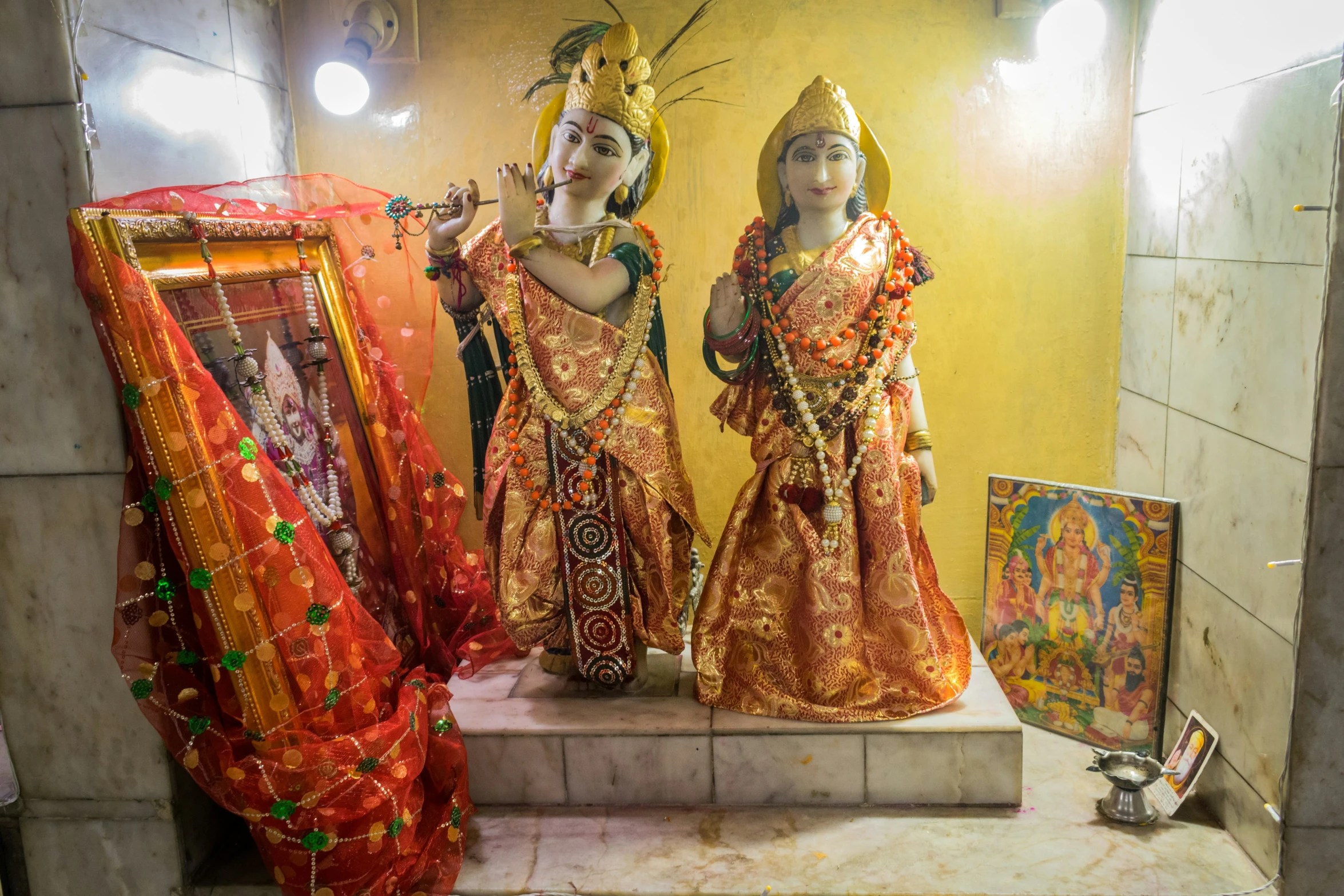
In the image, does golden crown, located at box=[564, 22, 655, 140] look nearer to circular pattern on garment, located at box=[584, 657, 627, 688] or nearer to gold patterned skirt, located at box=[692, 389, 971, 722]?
gold patterned skirt, located at box=[692, 389, 971, 722]

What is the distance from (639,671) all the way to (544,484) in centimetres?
60

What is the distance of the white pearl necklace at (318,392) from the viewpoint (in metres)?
2.45

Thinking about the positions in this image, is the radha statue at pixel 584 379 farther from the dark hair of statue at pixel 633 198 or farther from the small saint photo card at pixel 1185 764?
the small saint photo card at pixel 1185 764

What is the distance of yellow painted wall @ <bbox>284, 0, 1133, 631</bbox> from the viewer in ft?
10.2

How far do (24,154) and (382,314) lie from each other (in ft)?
3.40

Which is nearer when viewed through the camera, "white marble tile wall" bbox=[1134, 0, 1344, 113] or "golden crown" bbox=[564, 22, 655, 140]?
"white marble tile wall" bbox=[1134, 0, 1344, 113]

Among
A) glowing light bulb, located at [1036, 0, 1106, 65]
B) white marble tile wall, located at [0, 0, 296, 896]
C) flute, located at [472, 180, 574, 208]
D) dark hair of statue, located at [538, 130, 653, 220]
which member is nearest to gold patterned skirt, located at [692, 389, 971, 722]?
dark hair of statue, located at [538, 130, 653, 220]

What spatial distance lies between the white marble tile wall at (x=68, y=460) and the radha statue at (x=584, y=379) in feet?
2.59

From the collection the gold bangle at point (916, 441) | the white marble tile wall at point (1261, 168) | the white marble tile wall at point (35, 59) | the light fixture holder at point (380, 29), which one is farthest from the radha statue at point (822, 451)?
the white marble tile wall at point (35, 59)

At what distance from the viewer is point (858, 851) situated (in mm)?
2445

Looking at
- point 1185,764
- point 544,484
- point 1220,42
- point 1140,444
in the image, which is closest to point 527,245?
point 544,484

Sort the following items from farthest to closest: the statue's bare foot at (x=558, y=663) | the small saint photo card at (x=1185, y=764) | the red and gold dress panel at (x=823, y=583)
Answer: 1. the statue's bare foot at (x=558, y=663)
2. the red and gold dress panel at (x=823, y=583)
3. the small saint photo card at (x=1185, y=764)

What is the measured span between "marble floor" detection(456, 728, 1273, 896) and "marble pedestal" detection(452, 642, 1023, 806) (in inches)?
1.5

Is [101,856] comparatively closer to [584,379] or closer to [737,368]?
[584,379]
